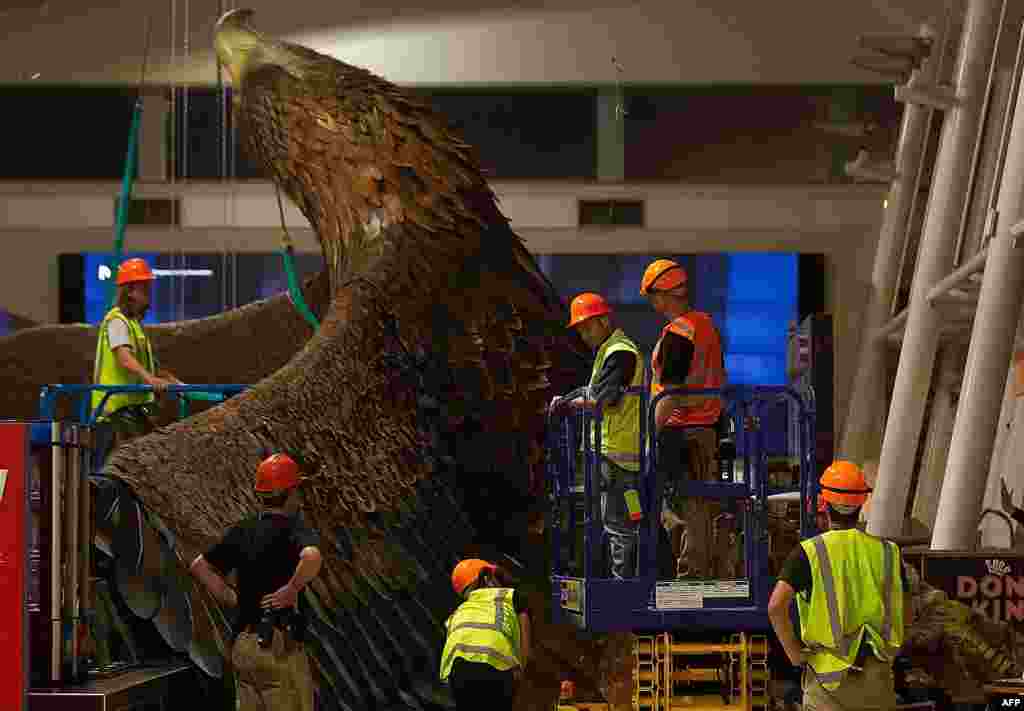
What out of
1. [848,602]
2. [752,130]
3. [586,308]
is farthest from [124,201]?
[848,602]

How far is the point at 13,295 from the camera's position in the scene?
2653cm

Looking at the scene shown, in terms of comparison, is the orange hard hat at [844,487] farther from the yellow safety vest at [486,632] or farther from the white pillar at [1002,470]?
the white pillar at [1002,470]

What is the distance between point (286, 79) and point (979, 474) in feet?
22.1

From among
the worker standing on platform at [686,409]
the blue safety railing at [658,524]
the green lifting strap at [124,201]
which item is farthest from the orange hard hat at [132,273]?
the green lifting strap at [124,201]

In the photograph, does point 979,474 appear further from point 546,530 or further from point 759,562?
point 759,562

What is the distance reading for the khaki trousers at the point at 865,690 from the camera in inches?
329

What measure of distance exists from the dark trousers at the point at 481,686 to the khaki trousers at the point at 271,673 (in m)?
1.09

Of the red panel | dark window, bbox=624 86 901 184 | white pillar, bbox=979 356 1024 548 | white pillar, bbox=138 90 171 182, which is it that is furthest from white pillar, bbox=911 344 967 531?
the red panel

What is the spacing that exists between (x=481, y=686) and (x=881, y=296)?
16.7 meters

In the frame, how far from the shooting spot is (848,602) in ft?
27.2

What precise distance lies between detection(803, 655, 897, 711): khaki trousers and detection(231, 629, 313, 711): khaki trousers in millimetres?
2690

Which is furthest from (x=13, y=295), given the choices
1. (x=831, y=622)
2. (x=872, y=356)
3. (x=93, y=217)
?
(x=831, y=622)

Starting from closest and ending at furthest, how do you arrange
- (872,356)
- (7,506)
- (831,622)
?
(831,622)
(7,506)
(872,356)

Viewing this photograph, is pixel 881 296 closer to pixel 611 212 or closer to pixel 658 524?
pixel 611 212
